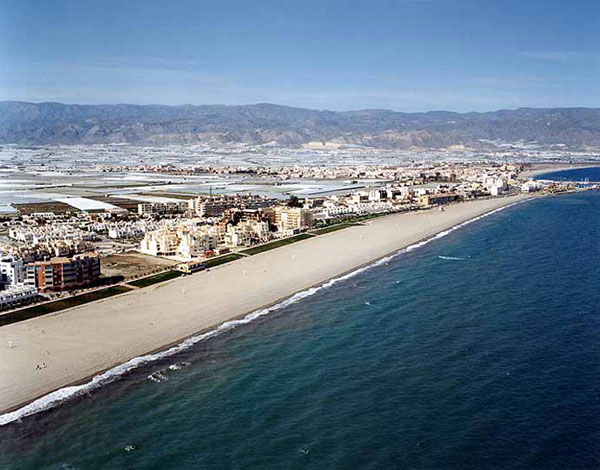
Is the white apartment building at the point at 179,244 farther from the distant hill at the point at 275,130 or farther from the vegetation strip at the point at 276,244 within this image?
the distant hill at the point at 275,130

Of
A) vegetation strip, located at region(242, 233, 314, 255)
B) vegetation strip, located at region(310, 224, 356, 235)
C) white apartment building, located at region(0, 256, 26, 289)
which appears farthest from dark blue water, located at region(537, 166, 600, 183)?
white apartment building, located at region(0, 256, 26, 289)

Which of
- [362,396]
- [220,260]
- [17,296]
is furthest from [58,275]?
[362,396]

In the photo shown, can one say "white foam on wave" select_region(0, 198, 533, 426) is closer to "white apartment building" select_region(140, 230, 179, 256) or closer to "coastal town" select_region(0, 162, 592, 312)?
"coastal town" select_region(0, 162, 592, 312)

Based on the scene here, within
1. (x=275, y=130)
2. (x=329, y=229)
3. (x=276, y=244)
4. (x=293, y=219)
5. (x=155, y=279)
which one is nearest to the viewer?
(x=155, y=279)

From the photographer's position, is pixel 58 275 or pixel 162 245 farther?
pixel 162 245

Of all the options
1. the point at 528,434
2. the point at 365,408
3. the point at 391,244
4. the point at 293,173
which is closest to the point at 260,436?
the point at 365,408

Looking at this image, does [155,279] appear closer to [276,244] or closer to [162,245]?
[162,245]
